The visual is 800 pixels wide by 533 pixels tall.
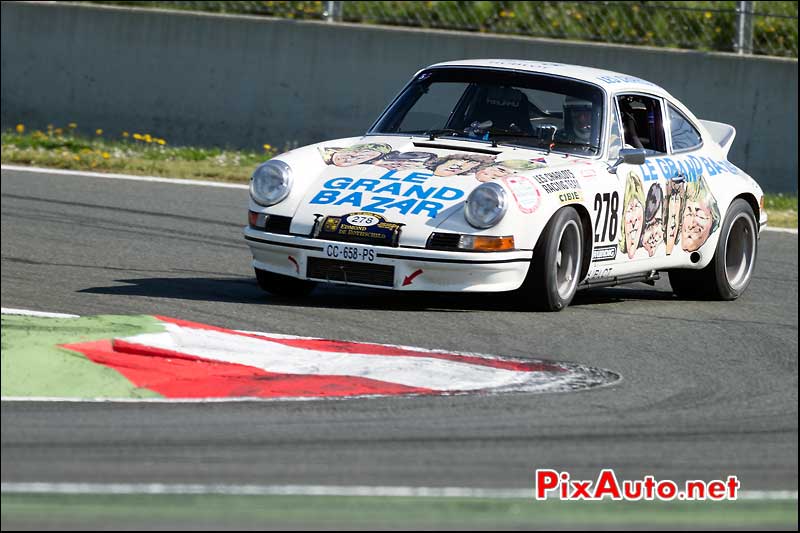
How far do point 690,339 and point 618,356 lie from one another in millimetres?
791

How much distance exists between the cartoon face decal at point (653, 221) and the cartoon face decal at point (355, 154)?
61.1 inches

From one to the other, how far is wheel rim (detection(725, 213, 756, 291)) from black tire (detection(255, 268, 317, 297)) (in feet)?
9.39

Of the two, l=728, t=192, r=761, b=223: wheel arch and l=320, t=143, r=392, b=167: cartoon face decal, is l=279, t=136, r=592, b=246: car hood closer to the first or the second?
l=320, t=143, r=392, b=167: cartoon face decal

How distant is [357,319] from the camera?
23.4ft

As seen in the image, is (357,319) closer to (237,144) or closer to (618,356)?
(618,356)

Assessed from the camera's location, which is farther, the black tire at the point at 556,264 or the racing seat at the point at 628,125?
the racing seat at the point at 628,125

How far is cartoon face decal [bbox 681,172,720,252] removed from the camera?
8.71 meters

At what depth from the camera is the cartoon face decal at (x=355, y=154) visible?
7922 mm

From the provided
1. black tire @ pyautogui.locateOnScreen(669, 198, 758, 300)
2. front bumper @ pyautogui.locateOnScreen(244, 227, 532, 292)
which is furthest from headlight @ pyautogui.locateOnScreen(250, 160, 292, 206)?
black tire @ pyautogui.locateOnScreen(669, 198, 758, 300)

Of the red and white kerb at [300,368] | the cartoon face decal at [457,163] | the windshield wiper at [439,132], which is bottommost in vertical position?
the red and white kerb at [300,368]

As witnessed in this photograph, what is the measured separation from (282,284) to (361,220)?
31.7 inches

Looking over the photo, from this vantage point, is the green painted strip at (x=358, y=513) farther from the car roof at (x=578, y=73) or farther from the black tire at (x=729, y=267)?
the black tire at (x=729, y=267)

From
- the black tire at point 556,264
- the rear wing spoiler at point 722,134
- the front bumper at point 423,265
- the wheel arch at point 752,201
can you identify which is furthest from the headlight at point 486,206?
the rear wing spoiler at point 722,134

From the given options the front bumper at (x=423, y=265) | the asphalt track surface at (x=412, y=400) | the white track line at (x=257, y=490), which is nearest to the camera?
the white track line at (x=257, y=490)
